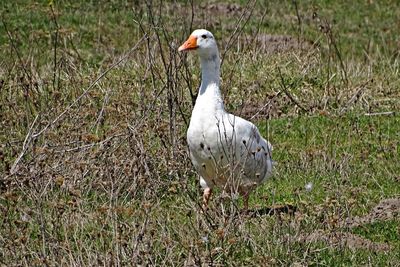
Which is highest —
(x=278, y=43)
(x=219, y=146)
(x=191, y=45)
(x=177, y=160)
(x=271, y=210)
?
(x=191, y=45)

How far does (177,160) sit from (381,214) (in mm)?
1807

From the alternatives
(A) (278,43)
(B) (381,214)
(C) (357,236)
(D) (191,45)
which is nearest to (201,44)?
(D) (191,45)

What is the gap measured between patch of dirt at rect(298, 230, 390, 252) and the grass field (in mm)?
14

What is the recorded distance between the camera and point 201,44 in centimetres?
887

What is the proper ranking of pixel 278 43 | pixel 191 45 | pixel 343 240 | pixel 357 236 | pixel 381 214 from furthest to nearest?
pixel 278 43
pixel 191 45
pixel 381 214
pixel 357 236
pixel 343 240

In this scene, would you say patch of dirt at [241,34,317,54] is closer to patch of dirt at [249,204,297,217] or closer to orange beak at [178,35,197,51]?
orange beak at [178,35,197,51]

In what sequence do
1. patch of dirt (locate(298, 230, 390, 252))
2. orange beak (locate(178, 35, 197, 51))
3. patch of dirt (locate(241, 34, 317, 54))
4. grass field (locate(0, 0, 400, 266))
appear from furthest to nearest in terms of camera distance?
1. patch of dirt (locate(241, 34, 317, 54))
2. orange beak (locate(178, 35, 197, 51))
3. patch of dirt (locate(298, 230, 390, 252))
4. grass field (locate(0, 0, 400, 266))

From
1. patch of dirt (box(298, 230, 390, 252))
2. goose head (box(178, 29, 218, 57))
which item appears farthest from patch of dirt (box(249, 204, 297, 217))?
goose head (box(178, 29, 218, 57))

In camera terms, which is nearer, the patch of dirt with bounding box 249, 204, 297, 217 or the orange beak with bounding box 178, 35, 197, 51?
the patch of dirt with bounding box 249, 204, 297, 217

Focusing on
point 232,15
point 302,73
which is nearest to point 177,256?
point 302,73

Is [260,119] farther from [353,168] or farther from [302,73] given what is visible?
[353,168]

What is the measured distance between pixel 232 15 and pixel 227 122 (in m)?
9.86

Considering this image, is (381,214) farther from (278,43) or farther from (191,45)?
(278,43)

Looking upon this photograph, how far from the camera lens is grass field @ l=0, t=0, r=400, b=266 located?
7004 mm
